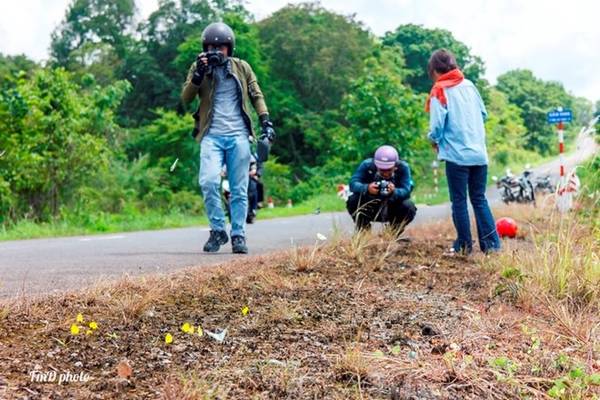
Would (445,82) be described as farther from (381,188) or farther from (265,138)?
(265,138)

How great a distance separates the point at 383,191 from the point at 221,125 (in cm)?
142

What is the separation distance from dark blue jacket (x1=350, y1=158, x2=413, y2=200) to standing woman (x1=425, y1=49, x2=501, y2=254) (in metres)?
0.67

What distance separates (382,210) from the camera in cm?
602

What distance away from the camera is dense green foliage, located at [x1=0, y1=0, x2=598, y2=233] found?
13.9 meters

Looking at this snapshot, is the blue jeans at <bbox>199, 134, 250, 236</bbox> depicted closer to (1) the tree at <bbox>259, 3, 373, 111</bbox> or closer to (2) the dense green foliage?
(2) the dense green foliage

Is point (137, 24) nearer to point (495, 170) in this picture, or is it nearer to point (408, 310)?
point (495, 170)

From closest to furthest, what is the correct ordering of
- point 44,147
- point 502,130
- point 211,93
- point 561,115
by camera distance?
1. point 211,93
2. point 561,115
3. point 44,147
4. point 502,130

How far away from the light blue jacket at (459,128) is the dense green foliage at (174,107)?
28.2 feet

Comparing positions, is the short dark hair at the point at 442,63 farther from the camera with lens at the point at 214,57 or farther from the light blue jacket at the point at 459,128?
the camera with lens at the point at 214,57

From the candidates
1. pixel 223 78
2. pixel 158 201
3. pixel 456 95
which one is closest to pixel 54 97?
pixel 158 201

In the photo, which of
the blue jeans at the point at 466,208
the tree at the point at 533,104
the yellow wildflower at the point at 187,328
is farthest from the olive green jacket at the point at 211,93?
the tree at the point at 533,104

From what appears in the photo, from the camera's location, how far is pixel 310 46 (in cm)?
3534

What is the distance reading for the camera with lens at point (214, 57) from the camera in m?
5.28

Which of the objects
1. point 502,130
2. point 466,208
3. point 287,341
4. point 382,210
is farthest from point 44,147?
point 502,130
